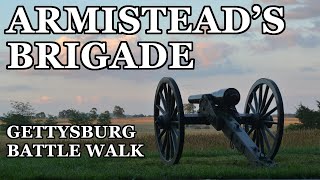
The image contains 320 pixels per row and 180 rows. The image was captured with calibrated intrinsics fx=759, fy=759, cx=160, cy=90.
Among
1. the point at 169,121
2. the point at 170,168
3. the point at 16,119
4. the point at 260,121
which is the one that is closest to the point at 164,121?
the point at 169,121

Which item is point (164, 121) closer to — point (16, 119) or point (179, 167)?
point (179, 167)

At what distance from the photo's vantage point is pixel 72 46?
20266mm

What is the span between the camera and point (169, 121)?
1752cm

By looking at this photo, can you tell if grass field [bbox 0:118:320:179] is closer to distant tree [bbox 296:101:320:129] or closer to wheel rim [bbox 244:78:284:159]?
wheel rim [bbox 244:78:284:159]

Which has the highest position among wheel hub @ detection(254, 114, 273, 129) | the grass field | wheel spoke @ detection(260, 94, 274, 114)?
wheel spoke @ detection(260, 94, 274, 114)

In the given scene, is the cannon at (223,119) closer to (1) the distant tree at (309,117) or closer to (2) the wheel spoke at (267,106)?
(2) the wheel spoke at (267,106)

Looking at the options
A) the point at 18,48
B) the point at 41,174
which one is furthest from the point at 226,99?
the point at 18,48

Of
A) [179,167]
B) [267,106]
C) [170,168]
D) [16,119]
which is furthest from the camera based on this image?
[16,119]

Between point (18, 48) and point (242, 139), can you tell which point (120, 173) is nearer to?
point (242, 139)

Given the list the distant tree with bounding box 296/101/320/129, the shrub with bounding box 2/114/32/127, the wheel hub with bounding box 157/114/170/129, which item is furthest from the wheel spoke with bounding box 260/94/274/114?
the distant tree with bounding box 296/101/320/129

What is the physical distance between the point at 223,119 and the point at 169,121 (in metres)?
1.33

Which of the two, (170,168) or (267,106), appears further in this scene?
(267,106)

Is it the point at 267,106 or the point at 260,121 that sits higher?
the point at 267,106

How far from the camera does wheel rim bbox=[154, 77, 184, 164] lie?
16359 millimetres
